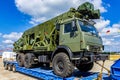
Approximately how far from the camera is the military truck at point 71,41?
7746mm

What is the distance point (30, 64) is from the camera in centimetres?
1174

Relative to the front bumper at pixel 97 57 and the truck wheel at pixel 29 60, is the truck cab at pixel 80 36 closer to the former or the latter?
the front bumper at pixel 97 57

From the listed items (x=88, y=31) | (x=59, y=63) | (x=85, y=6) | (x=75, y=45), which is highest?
(x=85, y=6)

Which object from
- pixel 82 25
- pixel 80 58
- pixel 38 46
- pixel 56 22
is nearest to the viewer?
pixel 80 58

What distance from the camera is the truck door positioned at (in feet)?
25.8

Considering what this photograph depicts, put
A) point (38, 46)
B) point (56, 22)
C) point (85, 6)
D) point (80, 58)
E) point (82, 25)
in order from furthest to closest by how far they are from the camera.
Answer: point (38, 46) < point (56, 22) < point (85, 6) < point (82, 25) < point (80, 58)

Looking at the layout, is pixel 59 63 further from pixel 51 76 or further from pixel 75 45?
pixel 75 45

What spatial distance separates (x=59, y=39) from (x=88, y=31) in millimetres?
1541

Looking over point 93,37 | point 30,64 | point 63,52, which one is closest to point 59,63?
point 63,52

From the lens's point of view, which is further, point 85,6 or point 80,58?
point 85,6

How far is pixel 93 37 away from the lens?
832 centimetres

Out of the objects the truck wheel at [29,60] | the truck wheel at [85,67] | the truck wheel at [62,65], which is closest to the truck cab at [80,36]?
the truck wheel at [62,65]

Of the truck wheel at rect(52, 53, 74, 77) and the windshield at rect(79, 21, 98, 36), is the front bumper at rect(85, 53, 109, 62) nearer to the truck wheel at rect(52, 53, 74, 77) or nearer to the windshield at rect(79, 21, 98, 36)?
the truck wheel at rect(52, 53, 74, 77)

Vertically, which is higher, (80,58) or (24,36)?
(24,36)
